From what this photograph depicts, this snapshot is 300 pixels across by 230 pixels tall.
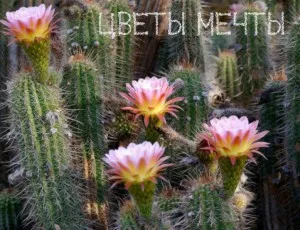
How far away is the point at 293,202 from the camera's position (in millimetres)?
3734

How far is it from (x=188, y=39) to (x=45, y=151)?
4.19ft

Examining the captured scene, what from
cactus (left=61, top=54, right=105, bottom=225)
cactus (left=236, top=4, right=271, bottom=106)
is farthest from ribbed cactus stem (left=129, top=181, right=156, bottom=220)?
cactus (left=236, top=4, right=271, bottom=106)

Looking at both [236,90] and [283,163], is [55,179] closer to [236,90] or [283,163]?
[283,163]

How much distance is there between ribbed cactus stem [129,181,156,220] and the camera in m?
2.73

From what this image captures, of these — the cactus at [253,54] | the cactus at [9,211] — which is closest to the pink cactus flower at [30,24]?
the cactus at [9,211]

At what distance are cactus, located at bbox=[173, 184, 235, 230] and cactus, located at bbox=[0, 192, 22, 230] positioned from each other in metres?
1.13

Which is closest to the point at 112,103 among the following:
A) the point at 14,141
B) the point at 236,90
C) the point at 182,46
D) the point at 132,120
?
the point at 132,120

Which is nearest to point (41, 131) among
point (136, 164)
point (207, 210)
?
point (136, 164)

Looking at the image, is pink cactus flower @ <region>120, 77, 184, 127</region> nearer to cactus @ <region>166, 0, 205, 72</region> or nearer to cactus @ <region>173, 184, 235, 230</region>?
cactus @ <region>173, 184, 235, 230</region>

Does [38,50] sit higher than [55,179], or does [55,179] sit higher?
[38,50]

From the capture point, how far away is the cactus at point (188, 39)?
4.20m

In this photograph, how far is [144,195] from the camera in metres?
2.74

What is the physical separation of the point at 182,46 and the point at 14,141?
3.77 ft

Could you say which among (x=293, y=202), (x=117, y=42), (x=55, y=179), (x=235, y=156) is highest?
(x=117, y=42)
